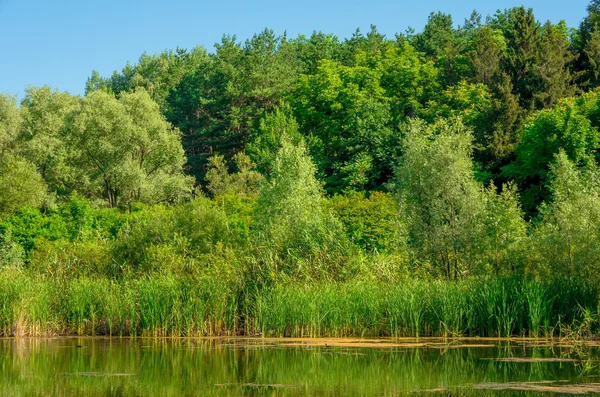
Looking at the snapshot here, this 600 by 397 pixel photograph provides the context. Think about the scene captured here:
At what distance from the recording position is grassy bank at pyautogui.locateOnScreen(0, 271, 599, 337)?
2323cm

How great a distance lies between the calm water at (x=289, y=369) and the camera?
16.0m

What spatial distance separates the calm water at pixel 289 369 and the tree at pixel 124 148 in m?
42.1

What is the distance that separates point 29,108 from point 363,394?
59632 millimetres

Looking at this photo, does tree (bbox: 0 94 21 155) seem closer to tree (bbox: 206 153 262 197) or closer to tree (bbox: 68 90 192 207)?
tree (bbox: 68 90 192 207)

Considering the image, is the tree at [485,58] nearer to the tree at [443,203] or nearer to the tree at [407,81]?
the tree at [407,81]

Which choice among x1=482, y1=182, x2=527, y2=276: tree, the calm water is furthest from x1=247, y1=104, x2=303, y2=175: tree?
the calm water

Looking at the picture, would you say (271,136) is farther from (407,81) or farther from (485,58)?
(485,58)

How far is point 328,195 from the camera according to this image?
62.4 meters

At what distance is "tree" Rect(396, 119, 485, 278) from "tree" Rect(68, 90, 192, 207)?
34074 millimetres

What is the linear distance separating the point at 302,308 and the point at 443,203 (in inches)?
438

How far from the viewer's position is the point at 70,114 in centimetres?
6519

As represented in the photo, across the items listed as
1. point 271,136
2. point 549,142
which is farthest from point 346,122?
point 549,142

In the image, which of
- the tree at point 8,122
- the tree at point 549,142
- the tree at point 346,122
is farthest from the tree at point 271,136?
the tree at point 549,142

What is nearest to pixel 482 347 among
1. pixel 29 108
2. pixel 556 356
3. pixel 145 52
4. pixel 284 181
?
pixel 556 356
